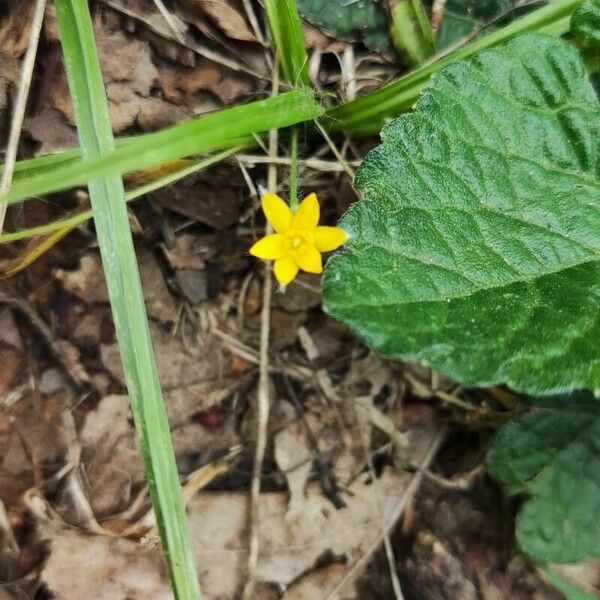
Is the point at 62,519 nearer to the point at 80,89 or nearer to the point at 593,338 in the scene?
the point at 80,89

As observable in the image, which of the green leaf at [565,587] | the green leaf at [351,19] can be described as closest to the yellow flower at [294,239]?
the green leaf at [351,19]

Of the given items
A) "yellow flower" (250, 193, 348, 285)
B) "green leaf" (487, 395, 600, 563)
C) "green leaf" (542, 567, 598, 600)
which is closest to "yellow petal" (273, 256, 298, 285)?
"yellow flower" (250, 193, 348, 285)

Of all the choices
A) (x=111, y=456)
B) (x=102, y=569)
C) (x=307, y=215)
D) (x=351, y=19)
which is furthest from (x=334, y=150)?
(x=102, y=569)

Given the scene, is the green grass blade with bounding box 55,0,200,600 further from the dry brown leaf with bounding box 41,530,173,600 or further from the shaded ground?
the dry brown leaf with bounding box 41,530,173,600

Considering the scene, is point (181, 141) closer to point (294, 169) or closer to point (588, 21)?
point (294, 169)

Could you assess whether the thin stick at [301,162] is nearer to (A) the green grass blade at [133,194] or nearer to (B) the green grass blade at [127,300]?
(A) the green grass blade at [133,194]

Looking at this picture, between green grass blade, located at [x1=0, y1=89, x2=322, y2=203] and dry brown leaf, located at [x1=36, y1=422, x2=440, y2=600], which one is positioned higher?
green grass blade, located at [x1=0, y1=89, x2=322, y2=203]
